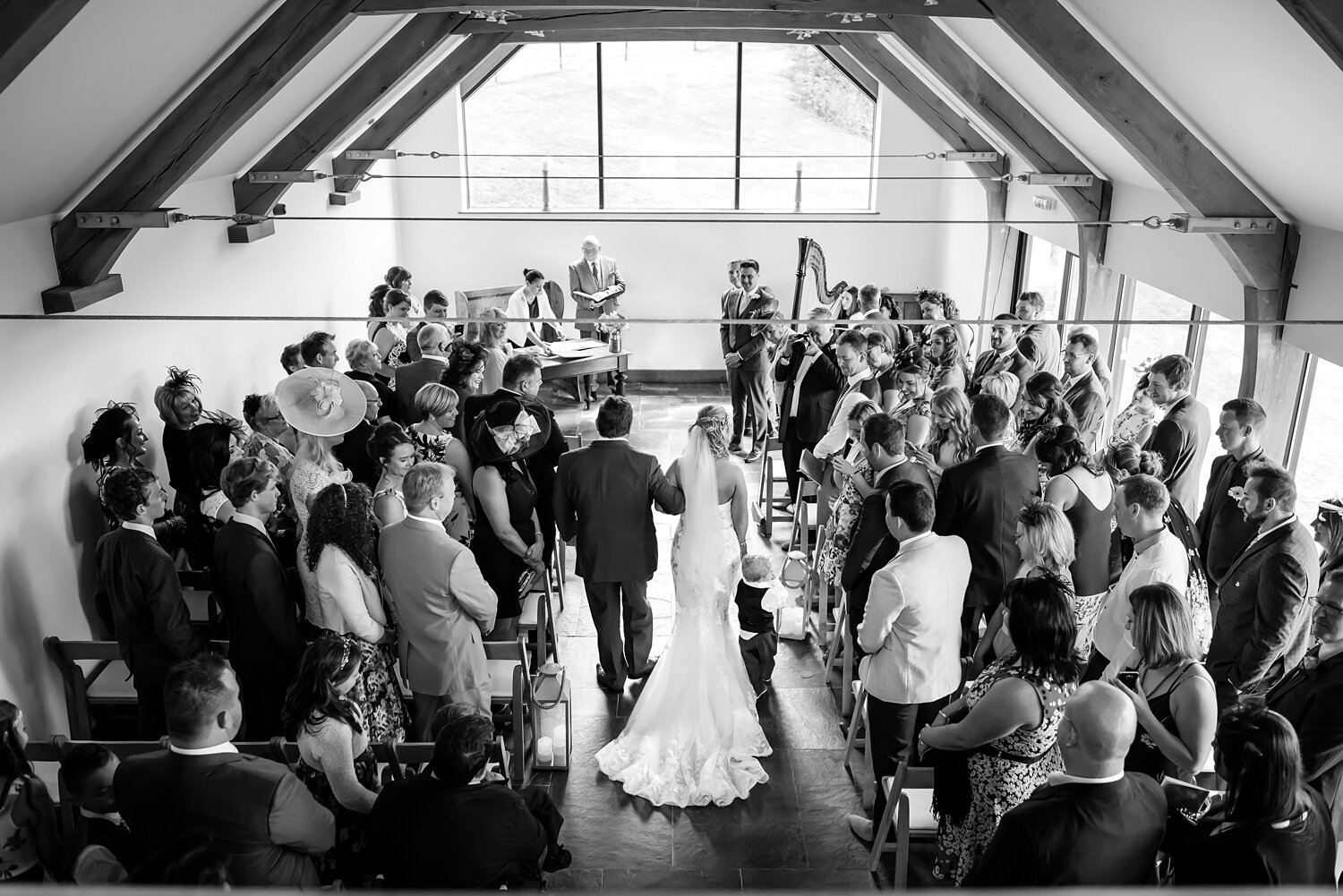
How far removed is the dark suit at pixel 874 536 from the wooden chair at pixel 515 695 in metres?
1.38

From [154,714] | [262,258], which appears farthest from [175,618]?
[262,258]

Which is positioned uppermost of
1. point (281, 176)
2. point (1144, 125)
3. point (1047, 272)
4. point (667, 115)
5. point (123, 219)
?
point (667, 115)

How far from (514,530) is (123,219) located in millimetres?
2322

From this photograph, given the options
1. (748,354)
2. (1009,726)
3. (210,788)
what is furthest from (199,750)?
(748,354)

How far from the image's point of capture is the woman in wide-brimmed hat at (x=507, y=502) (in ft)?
15.7

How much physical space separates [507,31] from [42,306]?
4397 millimetres

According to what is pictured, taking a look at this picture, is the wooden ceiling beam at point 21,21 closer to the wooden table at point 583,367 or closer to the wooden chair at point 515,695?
the wooden chair at point 515,695

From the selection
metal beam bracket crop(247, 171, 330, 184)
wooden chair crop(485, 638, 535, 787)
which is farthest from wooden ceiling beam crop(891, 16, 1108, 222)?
wooden chair crop(485, 638, 535, 787)

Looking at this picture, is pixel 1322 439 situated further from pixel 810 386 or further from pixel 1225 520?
pixel 810 386

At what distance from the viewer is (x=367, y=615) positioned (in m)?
3.81

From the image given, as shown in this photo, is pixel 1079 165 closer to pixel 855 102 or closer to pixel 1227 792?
pixel 855 102

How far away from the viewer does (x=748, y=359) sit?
342 inches

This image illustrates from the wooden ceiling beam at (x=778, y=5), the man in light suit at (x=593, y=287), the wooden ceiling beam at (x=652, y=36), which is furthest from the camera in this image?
the man in light suit at (x=593, y=287)

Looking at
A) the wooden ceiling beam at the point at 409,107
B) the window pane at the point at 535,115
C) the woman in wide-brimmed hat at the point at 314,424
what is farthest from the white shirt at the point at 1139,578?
the window pane at the point at 535,115
